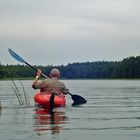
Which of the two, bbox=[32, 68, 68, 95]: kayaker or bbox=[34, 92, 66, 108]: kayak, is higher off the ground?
bbox=[32, 68, 68, 95]: kayaker

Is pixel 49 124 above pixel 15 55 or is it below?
below

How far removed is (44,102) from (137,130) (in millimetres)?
10484

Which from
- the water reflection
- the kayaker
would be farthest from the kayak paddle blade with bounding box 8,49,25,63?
the water reflection

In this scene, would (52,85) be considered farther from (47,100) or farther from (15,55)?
(15,55)

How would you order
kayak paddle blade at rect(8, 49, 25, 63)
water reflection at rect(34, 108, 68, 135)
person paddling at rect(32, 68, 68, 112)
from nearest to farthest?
water reflection at rect(34, 108, 68, 135)
person paddling at rect(32, 68, 68, 112)
kayak paddle blade at rect(8, 49, 25, 63)

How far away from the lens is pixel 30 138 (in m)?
13.5

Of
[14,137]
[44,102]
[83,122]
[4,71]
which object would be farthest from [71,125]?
[4,71]

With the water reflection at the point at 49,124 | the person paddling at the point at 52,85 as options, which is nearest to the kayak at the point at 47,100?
the person paddling at the point at 52,85

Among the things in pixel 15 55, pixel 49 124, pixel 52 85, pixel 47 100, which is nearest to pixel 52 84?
pixel 52 85

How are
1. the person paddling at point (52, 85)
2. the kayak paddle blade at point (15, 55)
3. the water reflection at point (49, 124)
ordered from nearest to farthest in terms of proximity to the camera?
1. the water reflection at point (49, 124)
2. the person paddling at point (52, 85)
3. the kayak paddle blade at point (15, 55)

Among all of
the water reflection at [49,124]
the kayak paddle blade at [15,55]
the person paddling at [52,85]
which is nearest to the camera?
the water reflection at [49,124]

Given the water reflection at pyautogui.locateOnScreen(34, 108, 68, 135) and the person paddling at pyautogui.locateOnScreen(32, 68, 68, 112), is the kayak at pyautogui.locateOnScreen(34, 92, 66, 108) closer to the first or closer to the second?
the person paddling at pyautogui.locateOnScreen(32, 68, 68, 112)

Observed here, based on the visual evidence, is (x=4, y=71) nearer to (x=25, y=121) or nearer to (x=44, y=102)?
(x=44, y=102)

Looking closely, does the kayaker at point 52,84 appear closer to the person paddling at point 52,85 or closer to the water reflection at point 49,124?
the person paddling at point 52,85
